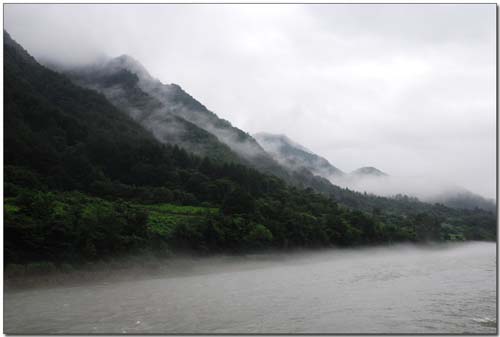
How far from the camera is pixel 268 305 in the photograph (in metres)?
13.8

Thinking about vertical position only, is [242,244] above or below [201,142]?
below

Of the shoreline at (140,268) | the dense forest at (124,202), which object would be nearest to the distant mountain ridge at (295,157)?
the dense forest at (124,202)

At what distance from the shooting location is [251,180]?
56.1 metres

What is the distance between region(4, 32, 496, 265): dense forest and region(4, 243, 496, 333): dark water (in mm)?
2460

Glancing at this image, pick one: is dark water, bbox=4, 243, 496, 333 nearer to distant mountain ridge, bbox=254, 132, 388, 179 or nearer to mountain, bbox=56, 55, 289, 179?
mountain, bbox=56, 55, 289, 179

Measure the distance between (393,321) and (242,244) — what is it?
22.2 meters

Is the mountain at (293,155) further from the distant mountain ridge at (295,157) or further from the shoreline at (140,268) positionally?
the shoreline at (140,268)

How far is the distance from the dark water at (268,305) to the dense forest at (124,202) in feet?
8.07

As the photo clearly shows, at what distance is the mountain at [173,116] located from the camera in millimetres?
95625

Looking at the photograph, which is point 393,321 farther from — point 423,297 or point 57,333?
point 57,333

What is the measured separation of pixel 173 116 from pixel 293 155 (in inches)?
2316

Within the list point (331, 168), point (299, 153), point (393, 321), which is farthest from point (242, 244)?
point (331, 168)

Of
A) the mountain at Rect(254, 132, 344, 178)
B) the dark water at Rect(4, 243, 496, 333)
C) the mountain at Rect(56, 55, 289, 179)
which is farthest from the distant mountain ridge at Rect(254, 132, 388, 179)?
the dark water at Rect(4, 243, 496, 333)

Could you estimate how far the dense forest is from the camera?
1977cm
